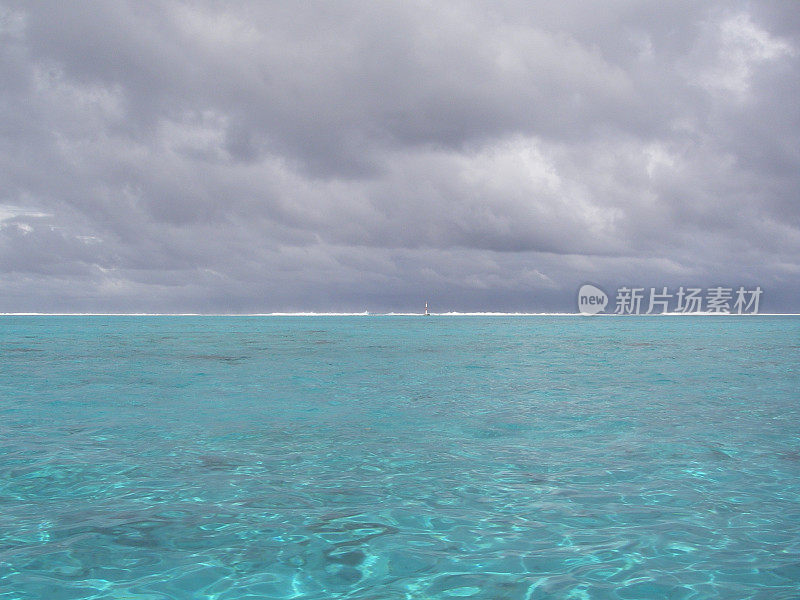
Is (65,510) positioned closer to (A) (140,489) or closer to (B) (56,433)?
(A) (140,489)

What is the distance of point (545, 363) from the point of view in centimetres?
3612

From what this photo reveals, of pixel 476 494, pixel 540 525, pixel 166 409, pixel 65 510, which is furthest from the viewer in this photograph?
pixel 166 409

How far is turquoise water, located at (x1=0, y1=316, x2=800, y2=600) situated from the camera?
6.76 m

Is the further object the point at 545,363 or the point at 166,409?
the point at 545,363

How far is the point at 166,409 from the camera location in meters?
18.8

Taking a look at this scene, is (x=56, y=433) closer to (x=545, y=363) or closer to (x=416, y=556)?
(x=416, y=556)

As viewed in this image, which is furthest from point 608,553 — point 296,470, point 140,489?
point 140,489

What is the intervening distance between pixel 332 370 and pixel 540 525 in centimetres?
2417

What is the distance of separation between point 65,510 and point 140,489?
1237mm

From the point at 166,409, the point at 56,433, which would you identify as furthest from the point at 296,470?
the point at 166,409

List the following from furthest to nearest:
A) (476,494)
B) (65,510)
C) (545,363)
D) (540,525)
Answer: (545,363)
(476,494)
(65,510)
(540,525)

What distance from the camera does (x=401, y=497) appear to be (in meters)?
9.59

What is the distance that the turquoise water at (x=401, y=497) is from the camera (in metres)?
6.76

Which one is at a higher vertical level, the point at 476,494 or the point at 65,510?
the point at 476,494
